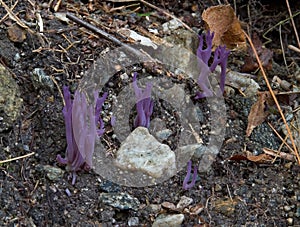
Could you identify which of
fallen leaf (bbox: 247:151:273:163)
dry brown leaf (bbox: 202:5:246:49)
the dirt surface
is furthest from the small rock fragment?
fallen leaf (bbox: 247:151:273:163)

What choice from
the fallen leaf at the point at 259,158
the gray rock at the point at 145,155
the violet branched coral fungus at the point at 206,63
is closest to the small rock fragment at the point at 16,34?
the gray rock at the point at 145,155

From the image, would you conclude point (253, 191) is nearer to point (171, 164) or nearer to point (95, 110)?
point (171, 164)

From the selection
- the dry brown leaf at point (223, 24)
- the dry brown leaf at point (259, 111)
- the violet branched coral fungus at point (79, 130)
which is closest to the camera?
the violet branched coral fungus at point (79, 130)

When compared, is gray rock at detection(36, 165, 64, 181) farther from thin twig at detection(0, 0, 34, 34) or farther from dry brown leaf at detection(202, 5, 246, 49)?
dry brown leaf at detection(202, 5, 246, 49)

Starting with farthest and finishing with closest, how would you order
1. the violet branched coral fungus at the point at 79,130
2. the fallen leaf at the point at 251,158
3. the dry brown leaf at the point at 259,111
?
the dry brown leaf at the point at 259,111 < the fallen leaf at the point at 251,158 < the violet branched coral fungus at the point at 79,130

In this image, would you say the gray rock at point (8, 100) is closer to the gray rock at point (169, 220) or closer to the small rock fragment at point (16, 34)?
the small rock fragment at point (16, 34)

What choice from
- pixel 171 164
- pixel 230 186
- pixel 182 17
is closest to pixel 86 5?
pixel 182 17

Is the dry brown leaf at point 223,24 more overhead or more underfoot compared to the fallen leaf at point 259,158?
more overhead
